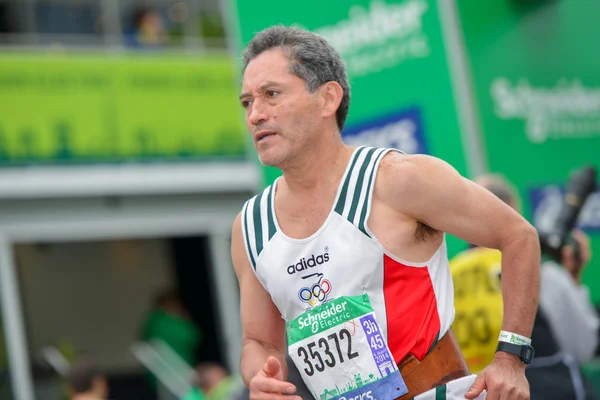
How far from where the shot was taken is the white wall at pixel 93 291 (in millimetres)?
15297

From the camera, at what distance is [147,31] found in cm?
1369

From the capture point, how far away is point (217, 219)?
13438 millimetres

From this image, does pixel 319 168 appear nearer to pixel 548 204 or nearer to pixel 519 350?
pixel 519 350

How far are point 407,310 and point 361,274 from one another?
174 mm

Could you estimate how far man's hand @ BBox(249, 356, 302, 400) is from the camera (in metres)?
3.04

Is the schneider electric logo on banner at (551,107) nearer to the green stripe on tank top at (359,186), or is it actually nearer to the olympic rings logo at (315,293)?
the green stripe on tank top at (359,186)

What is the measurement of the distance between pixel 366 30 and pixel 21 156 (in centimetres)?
663

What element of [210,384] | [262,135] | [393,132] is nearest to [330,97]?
[262,135]

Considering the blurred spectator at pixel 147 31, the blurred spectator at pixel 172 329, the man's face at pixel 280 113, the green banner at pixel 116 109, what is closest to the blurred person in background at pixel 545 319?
the man's face at pixel 280 113

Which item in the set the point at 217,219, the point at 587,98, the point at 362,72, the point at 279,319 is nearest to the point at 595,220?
the point at 587,98

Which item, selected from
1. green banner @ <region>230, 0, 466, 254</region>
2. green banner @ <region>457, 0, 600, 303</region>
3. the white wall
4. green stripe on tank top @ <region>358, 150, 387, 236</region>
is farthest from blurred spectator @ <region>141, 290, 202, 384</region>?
green stripe on tank top @ <region>358, 150, 387, 236</region>

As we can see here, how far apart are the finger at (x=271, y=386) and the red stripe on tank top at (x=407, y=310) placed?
1.08 ft

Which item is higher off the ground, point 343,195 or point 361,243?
point 343,195

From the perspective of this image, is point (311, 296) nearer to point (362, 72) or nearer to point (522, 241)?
point (522, 241)
